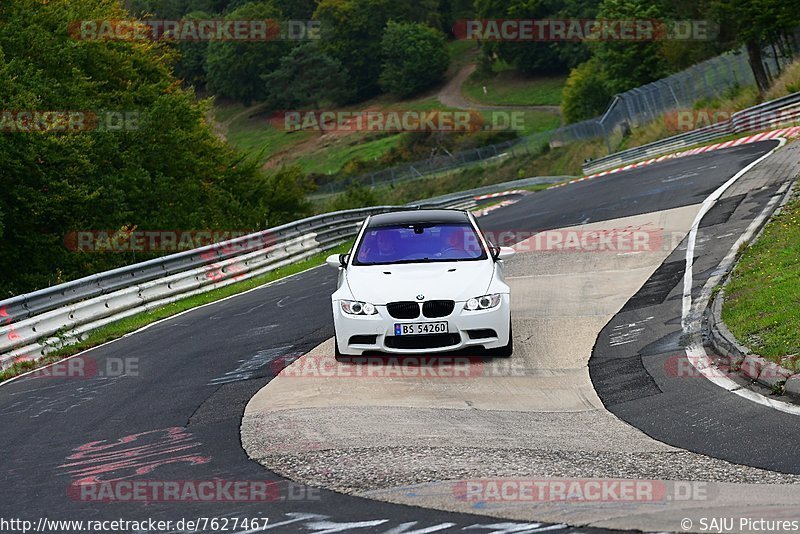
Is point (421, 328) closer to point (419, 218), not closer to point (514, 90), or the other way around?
point (419, 218)

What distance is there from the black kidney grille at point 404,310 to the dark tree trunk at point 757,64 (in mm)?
39519

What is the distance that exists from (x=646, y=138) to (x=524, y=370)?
42.7 metres

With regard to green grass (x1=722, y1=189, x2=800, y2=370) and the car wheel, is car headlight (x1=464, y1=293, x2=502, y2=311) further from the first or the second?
green grass (x1=722, y1=189, x2=800, y2=370)

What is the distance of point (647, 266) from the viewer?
17953 millimetres

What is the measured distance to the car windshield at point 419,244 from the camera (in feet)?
40.9

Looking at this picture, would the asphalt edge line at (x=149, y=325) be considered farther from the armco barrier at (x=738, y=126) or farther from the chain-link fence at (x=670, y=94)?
the chain-link fence at (x=670, y=94)

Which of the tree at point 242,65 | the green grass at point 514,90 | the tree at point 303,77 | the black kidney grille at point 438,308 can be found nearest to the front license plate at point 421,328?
the black kidney grille at point 438,308

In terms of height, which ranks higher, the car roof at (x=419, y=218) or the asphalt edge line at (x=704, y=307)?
the car roof at (x=419, y=218)

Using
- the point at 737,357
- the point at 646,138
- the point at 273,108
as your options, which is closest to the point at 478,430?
the point at 737,357

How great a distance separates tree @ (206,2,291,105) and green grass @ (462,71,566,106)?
27272 millimetres

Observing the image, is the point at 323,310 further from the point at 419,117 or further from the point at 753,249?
the point at 419,117

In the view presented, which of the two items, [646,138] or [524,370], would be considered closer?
[524,370]

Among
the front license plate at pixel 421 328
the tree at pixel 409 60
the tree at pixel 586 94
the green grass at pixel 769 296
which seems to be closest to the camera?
the green grass at pixel 769 296

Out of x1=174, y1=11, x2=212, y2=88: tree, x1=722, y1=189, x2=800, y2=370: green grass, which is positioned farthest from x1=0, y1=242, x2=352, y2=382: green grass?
x1=174, y1=11, x2=212, y2=88: tree
